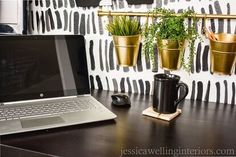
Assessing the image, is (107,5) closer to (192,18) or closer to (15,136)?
(192,18)

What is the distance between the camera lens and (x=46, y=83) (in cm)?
117

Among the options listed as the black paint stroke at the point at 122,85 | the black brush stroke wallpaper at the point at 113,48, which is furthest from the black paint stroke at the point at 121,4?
the black paint stroke at the point at 122,85

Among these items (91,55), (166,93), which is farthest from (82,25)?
(166,93)

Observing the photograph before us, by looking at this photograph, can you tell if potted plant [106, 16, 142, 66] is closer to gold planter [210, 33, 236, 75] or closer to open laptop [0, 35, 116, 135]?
open laptop [0, 35, 116, 135]

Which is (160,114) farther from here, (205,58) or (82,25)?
(82,25)

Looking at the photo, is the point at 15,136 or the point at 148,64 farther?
the point at 148,64

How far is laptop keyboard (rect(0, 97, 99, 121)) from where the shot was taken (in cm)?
99

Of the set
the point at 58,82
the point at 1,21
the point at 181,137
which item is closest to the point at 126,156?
the point at 181,137

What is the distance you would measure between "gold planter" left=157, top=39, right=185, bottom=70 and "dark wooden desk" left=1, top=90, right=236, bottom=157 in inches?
7.9

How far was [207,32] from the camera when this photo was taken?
3.72 ft

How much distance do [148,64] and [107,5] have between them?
1.09 feet

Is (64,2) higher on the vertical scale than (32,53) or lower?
higher

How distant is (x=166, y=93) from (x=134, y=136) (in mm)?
220

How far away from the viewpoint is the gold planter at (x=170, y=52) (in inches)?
44.6
